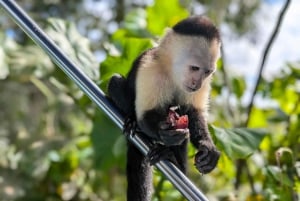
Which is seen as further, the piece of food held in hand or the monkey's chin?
the monkey's chin

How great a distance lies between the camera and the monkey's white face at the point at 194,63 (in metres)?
1.61

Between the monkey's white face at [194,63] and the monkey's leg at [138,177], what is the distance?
0.27 metres

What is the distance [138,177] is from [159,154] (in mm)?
338

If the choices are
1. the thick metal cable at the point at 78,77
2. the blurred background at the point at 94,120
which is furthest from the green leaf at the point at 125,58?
the thick metal cable at the point at 78,77

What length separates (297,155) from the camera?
2.34 meters

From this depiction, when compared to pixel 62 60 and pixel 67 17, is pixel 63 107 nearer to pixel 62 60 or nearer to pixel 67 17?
pixel 62 60

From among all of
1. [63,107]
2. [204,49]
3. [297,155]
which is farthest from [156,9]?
[204,49]

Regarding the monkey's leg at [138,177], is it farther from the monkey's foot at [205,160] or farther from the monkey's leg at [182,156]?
the monkey's foot at [205,160]

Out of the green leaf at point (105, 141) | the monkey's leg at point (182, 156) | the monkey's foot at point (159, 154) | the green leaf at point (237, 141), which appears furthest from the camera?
the green leaf at point (105, 141)

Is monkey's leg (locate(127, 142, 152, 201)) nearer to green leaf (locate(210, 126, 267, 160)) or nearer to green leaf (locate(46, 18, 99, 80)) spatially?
green leaf (locate(210, 126, 267, 160))

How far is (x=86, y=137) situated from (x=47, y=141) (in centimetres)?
20

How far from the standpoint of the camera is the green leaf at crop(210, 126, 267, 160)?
5.99ft

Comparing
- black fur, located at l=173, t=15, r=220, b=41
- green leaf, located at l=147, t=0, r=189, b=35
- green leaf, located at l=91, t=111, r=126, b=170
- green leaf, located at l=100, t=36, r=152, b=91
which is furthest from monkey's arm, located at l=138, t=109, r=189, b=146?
green leaf, located at l=147, t=0, r=189, b=35

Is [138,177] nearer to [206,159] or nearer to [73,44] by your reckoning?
[206,159]
